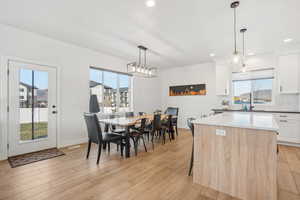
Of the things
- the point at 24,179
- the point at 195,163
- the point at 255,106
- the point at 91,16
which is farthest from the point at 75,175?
the point at 255,106

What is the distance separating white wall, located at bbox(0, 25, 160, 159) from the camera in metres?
2.94

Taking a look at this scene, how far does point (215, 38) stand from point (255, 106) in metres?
2.78

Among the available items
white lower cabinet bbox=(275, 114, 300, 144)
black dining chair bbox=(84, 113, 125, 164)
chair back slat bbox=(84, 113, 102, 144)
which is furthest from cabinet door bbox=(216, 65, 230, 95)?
chair back slat bbox=(84, 113, 102, 144)

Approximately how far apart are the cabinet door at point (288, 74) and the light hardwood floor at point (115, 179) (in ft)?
6.45

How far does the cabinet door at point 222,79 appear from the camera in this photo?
5035 mm

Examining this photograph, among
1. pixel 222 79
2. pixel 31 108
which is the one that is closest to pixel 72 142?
pixel 31 108

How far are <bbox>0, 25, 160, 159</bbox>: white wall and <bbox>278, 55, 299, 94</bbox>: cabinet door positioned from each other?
5213mm

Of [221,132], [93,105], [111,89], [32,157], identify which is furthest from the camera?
[111,89]

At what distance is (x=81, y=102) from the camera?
409cm

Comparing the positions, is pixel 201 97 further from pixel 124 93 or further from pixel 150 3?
pixel 150 3

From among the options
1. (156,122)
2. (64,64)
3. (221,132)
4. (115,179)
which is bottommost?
(115,179)

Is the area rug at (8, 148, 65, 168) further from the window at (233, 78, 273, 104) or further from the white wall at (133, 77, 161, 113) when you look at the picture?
the window at (233, 78, 273, 104)

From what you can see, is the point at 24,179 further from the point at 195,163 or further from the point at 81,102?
the point at 195,163

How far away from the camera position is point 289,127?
379 centimetres
